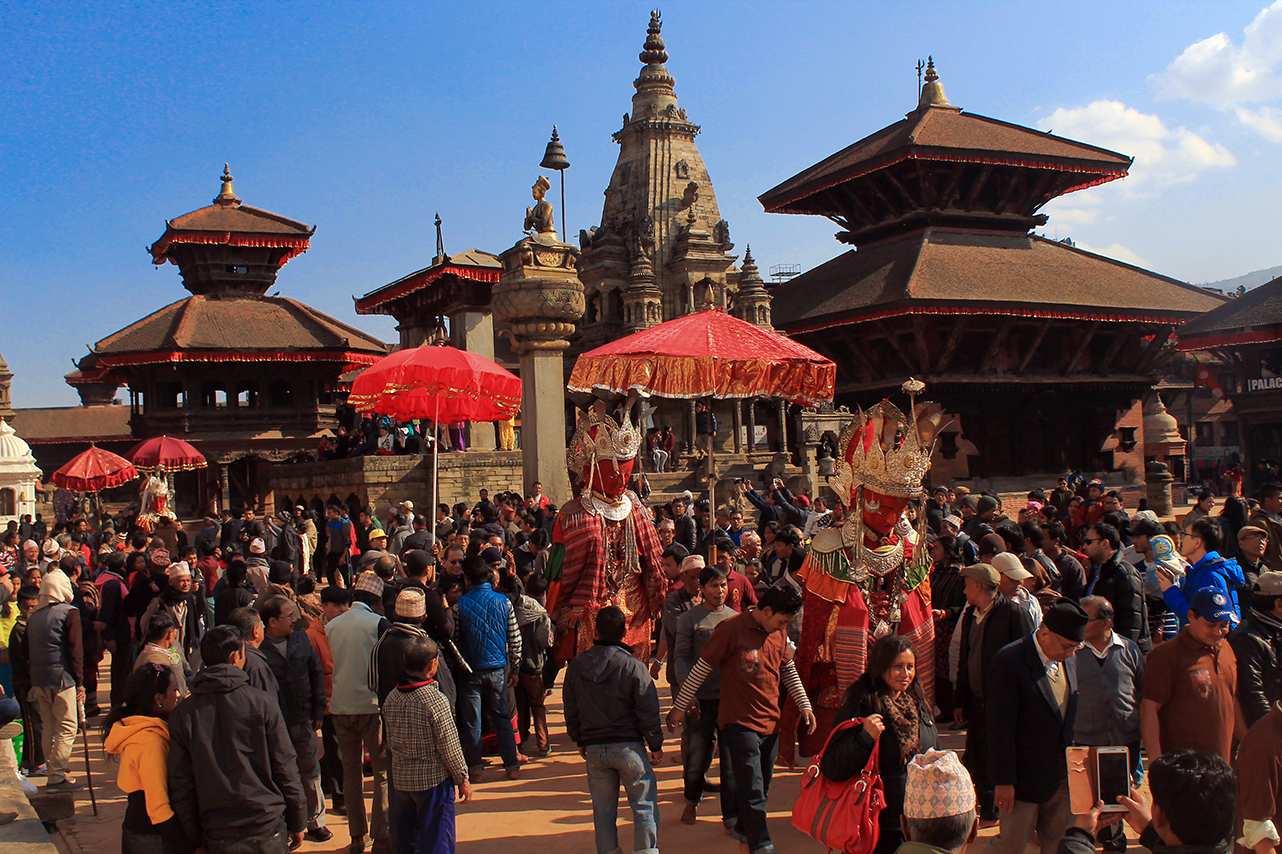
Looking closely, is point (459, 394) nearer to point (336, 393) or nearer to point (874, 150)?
point (874, 150)

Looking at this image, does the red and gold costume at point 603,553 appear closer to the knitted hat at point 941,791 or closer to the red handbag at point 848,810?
the red handbag at point 848,810

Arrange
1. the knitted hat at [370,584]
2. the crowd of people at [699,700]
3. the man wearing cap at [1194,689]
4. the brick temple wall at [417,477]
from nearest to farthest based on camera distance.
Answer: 1. the crowd of people at [699,700]
2. the man wearing cap at [1194,689]
3. the knitted hat at [370,584]
4. the brick temple wall at [417,477]

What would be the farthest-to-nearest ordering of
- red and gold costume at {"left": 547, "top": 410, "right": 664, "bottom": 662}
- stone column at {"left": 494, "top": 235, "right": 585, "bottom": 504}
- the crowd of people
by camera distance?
stone column at {"left": 494, "top": 235, "right": 585, "bottom": 504}
red and gold costume at {"left": 547, "top": 410, "right": 664, "bottom": 662}
the crowd of people

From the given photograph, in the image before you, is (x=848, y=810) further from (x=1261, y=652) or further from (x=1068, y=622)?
(x=1261, y=652)

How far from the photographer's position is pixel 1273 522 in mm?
8305

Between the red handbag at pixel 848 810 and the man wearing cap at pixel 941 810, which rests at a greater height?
the man wearing cap at pixel 941 810

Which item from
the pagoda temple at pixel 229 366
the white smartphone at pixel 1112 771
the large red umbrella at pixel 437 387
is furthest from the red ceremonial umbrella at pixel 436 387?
the pagoda temple at pixel 229 366

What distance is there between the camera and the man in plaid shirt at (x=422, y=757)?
192 inches

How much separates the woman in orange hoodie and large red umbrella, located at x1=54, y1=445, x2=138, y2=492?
1624cm

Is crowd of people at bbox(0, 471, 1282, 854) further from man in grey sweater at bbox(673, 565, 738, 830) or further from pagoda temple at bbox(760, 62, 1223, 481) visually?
pagoda temple at bbox(760, 62, 1223, 481)

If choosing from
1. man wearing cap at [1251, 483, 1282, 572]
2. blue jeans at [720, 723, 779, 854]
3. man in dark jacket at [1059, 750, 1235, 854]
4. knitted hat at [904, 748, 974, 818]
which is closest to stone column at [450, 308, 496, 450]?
man wearing cap at [1251, 483, 1282, 572]

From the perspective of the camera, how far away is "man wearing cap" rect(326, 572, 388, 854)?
5.82 metres

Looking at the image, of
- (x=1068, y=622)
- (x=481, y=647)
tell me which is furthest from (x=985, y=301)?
(x=1068, y=622)

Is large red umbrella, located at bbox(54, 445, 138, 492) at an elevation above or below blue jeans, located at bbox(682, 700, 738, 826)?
above
